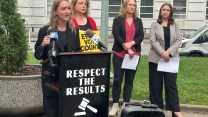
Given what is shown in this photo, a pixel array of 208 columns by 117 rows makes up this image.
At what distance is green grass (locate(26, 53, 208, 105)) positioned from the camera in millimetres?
9086

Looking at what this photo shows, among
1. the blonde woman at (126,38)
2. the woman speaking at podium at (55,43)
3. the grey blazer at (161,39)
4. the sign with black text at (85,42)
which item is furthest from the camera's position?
the blonde woman at (126,38)

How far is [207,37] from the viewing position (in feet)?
62.6

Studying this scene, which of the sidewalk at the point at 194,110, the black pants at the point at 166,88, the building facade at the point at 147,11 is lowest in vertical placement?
the sidewalk at the point at 194,110

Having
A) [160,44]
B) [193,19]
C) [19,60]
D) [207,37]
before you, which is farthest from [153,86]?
[193,19]

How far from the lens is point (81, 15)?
7.04 metres

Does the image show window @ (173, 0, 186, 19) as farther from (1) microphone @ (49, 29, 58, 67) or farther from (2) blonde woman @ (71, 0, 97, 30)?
(1) microphone @ (49, 29, 58, 67)

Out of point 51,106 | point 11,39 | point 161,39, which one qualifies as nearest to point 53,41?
point 51,106

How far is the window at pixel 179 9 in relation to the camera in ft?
110

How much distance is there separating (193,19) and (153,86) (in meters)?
26.1

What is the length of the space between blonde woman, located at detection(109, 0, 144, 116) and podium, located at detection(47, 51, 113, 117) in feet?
7.80

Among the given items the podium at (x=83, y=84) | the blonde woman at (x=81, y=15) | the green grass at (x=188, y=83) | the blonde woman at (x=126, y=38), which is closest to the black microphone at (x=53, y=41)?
the podium at (x=83, y=84)

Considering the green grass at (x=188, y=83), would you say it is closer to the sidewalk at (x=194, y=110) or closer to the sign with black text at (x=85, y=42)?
the sidewalk at (x=194, y=110)

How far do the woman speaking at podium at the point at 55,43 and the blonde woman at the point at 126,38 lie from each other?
225 cm

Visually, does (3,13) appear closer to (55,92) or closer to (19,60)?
(19,60)
